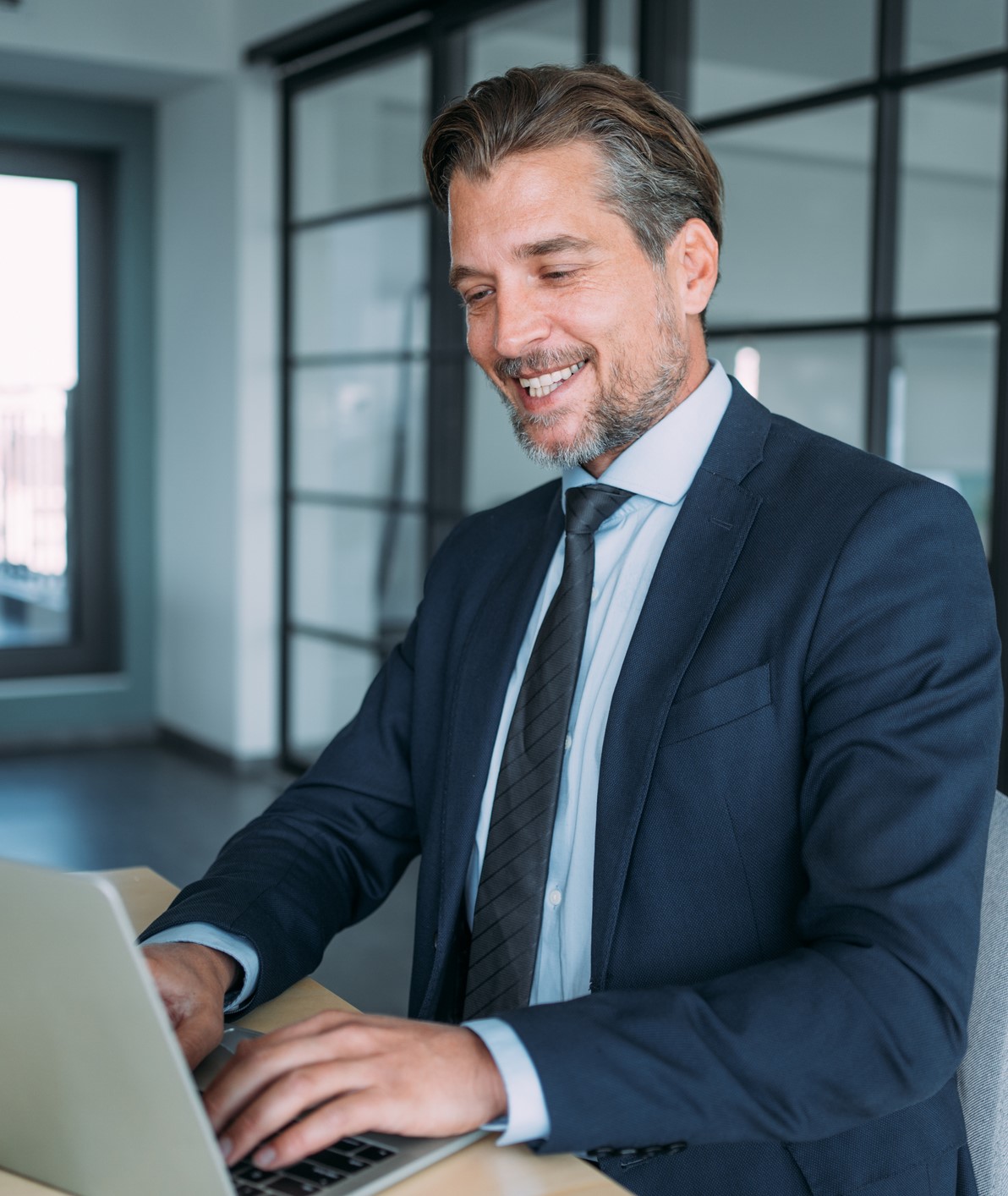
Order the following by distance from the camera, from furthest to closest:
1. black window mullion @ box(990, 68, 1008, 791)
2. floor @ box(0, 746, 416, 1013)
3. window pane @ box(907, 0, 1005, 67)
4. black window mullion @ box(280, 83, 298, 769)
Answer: black window mullion @ box(280, 83, 298, 769) → floor @ box(0, 746, 416, 1013) → window pane @ box(907, 0, 1005, 67) → black window mullion @ box(990, 68, 1008, 791)

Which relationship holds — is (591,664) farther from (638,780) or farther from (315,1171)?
(315,1171)

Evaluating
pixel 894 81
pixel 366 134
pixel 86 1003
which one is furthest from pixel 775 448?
pixel 366 134

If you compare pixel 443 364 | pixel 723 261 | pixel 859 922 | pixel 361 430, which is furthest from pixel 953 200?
pixel 859 922

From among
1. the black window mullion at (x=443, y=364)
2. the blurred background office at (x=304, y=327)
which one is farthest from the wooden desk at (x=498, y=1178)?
the black window mullion at (x=443, y=364)

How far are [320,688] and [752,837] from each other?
4.21 metres

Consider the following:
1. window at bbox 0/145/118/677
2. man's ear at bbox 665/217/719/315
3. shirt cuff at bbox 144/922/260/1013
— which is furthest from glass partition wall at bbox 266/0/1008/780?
shirt cuff at bbox 144/922/260/1013

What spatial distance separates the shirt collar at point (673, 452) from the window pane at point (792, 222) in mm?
2117

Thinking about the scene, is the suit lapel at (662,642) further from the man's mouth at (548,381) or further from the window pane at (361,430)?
the window pane at (361,430)

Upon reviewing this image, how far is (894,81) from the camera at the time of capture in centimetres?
283

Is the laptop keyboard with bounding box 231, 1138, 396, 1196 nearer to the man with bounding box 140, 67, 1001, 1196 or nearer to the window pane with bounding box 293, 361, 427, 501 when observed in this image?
the man with bounding box 140, 67, 1001, 1196

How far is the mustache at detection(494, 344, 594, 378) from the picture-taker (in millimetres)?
1305

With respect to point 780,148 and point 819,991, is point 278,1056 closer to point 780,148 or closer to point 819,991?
point 819,991

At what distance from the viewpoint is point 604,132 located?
126 cm

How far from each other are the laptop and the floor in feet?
7.45
